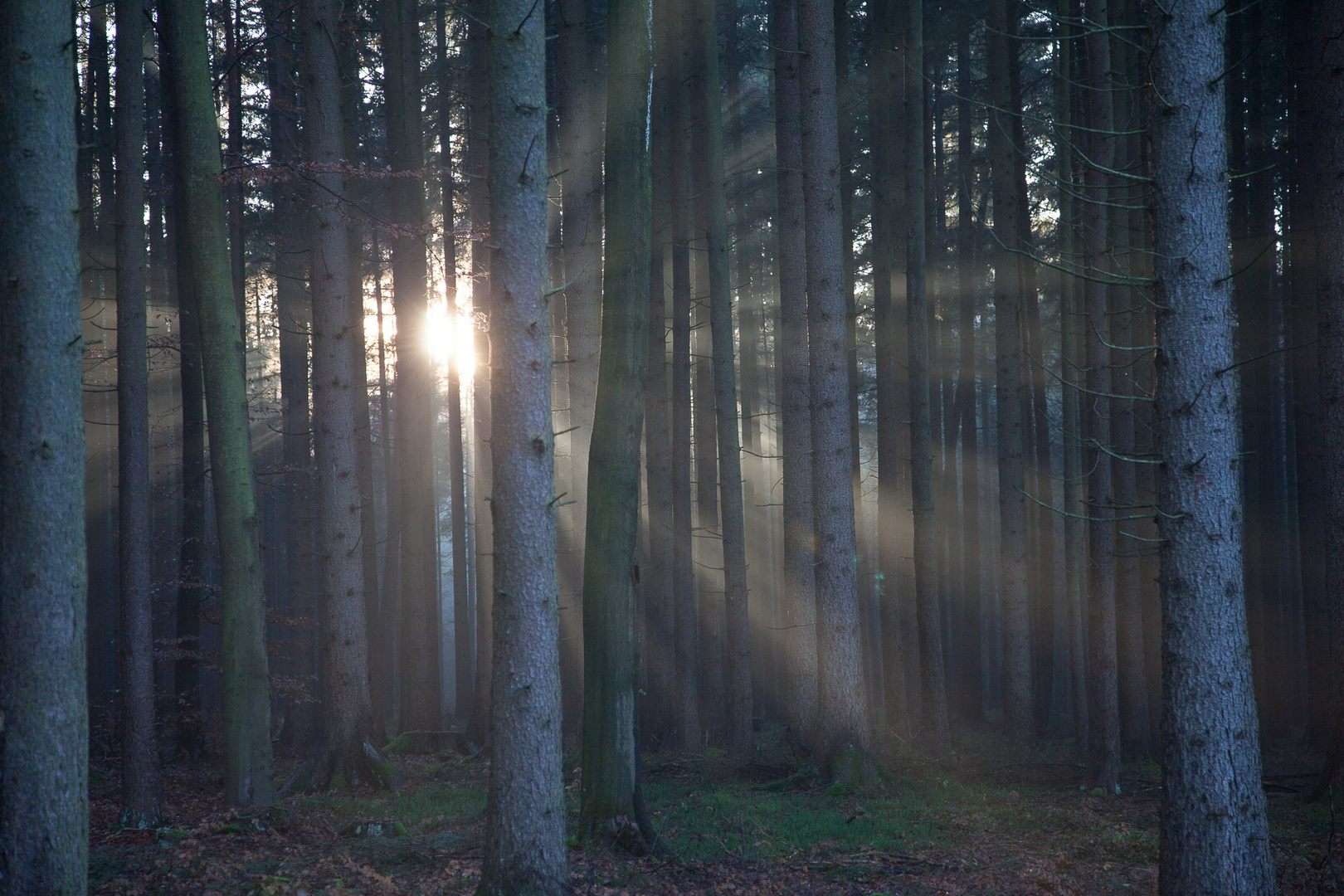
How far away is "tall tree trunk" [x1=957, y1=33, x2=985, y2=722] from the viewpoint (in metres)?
19.8

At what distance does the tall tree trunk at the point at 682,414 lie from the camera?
→ 15906 millimetres

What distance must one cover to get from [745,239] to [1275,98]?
13.3m

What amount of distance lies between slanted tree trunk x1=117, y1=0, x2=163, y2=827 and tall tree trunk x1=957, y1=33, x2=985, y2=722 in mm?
15777

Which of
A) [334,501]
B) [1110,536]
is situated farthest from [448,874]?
[1110,536]

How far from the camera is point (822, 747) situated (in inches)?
455

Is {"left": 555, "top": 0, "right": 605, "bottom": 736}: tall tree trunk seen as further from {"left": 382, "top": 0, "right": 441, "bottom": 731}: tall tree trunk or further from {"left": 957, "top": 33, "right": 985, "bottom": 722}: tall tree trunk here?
{"left": 957, "top": 33, "right": 985, "bottom": 722}: tall tree trunk

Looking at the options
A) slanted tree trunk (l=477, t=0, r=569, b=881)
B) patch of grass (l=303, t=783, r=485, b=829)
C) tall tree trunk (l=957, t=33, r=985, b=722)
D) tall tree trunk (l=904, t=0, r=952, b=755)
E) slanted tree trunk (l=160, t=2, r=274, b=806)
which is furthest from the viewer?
tall tree trunk (l=957, t=33, r=985, b=722)

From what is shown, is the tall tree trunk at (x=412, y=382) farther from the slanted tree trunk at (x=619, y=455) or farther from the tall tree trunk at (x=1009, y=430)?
the tall tree trunk at (x=1009, y=430)

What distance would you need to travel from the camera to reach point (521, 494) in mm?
5965

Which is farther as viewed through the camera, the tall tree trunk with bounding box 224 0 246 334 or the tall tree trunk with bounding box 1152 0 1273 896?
the tall tree trunk with bounding box 224 0 246 334

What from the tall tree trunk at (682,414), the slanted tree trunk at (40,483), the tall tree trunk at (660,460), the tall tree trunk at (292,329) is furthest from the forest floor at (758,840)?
the tall tree trunk at (292,329)

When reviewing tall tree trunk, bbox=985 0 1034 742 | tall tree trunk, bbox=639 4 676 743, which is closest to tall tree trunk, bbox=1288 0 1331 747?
tall tree trunk, bbox=985 0 1034 742

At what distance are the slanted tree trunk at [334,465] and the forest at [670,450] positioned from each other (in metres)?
0.06

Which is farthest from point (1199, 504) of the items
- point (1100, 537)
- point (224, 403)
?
point (224, 403)
